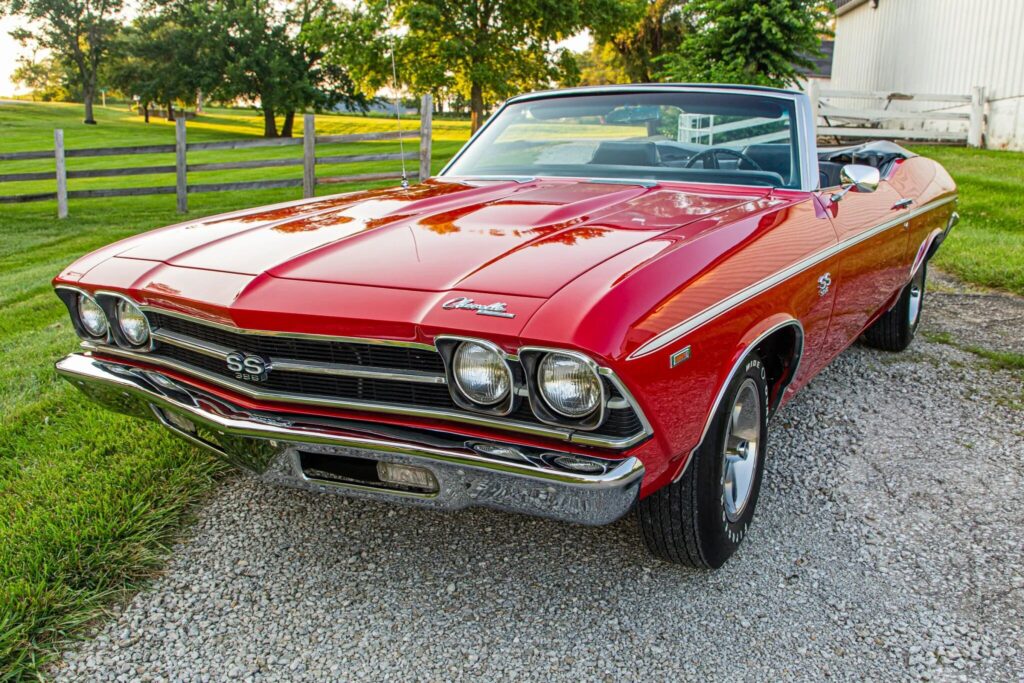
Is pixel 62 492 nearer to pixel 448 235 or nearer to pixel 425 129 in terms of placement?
pixel 448 235

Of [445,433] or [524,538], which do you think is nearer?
[445,433]

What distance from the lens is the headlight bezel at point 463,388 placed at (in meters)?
1.90

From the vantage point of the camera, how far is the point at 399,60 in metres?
21.3

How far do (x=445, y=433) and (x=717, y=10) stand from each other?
15397 millimetres

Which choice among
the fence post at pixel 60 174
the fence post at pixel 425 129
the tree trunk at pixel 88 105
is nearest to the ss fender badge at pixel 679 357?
the fence post at pixel 425 129

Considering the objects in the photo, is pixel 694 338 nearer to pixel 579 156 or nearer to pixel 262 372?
pixel 262 372

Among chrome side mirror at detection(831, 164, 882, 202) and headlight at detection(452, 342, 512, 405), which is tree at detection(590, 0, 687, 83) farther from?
headlight at detection(452, 342, 512, 405)

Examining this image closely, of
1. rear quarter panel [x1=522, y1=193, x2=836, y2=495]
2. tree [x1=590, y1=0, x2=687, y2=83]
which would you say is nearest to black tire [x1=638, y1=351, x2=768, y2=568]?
rear quarter panel [x1=522, y1=193, x2=836, y2=495]

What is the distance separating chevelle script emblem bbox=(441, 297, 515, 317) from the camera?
75.2 inches

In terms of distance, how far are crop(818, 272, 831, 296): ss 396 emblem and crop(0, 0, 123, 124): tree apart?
49.8 metres

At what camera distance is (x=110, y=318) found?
254 cm

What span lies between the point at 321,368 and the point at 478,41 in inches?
865

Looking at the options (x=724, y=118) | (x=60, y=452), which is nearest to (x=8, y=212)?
(x=60, y=452)

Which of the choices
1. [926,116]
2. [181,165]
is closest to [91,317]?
[181,165]
